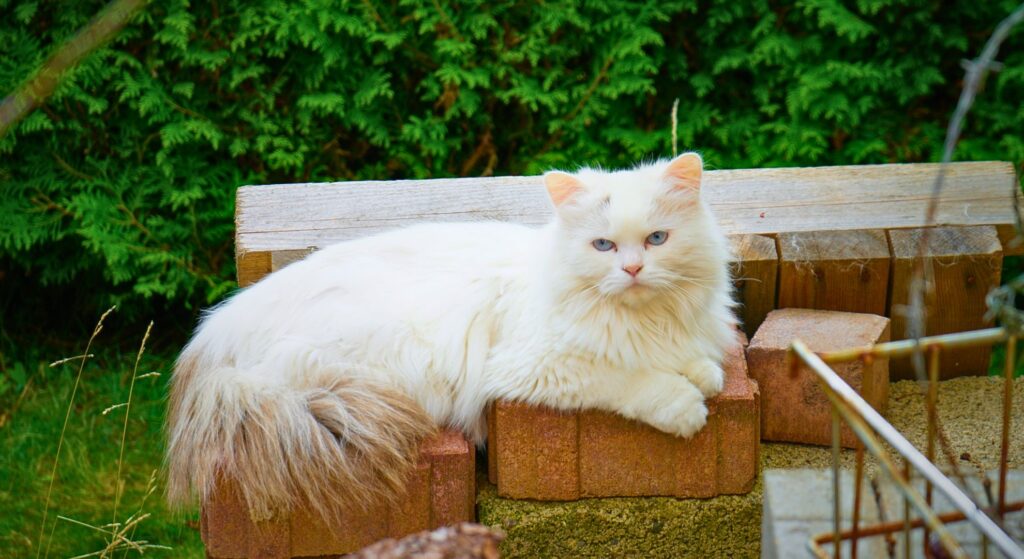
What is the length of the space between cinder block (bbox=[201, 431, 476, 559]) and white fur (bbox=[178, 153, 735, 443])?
0.56 ft

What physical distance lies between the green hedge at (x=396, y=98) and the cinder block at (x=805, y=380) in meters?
1.60

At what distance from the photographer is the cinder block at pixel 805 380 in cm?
275

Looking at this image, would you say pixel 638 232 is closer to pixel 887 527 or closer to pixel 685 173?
pixel 685 173

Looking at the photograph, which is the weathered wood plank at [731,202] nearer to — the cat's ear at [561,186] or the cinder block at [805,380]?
the cinder block at [805,380]

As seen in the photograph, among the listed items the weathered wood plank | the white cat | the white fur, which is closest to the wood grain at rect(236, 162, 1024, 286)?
the weathered wood plank

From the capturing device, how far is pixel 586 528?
2.63 metres

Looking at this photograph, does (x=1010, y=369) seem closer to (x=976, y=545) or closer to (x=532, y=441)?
(x=976, y=545)

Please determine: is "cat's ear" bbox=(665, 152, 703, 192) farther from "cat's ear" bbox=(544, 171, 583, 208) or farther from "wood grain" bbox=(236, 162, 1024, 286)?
"wood grain" bbox=(236, 162, 1024, 286)

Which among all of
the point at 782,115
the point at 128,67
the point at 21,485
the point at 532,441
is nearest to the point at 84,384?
the point at 21,485

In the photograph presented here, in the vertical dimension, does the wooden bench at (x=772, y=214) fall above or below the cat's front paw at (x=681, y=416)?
above

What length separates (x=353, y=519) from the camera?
2.51 meters

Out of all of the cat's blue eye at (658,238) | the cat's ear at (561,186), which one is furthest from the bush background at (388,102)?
the cat's blue eye at (658,238)

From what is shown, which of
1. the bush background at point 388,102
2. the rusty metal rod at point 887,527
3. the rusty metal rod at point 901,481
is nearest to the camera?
the rusty metal rod at point 901,481

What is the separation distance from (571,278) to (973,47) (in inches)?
116
